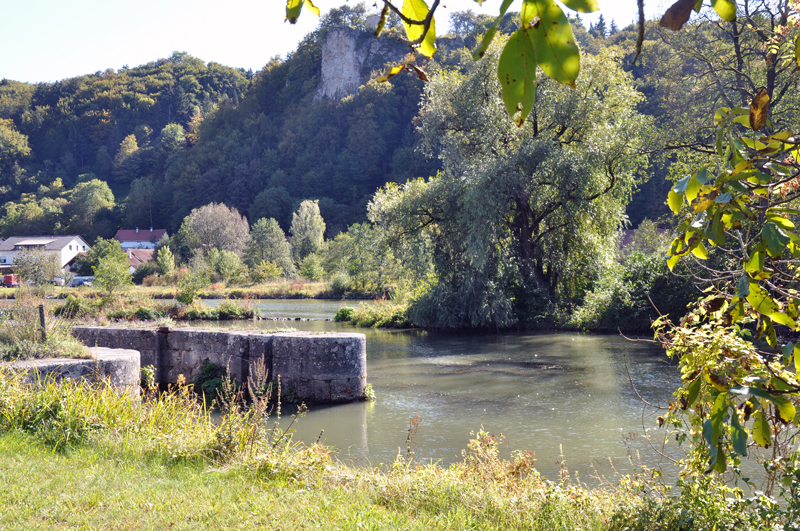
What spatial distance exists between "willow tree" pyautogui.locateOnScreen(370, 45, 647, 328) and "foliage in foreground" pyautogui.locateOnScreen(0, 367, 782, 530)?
13.7 metres

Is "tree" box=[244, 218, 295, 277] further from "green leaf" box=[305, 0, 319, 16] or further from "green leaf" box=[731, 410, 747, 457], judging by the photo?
"green leaf" box=[731, 410, 747, 457]

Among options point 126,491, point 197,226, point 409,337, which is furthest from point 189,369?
point 197,226

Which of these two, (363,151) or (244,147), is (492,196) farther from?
(244,147)

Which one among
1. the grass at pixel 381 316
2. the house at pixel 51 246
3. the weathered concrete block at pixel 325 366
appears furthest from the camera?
the house at pixel 51 246

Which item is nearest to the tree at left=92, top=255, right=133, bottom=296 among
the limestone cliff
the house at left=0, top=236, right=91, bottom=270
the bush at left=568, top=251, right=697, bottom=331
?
the bush at left=568, top=251, right=697, bottom=331

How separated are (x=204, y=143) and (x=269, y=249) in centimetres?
4196

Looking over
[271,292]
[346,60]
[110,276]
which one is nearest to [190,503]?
[110,276]

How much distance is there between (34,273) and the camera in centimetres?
3834

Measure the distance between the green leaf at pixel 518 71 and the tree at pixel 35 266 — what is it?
136ft

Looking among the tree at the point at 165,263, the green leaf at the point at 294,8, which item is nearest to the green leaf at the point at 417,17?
the green leaf at the point at 294,8

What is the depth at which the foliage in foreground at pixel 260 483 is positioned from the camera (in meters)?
3.66

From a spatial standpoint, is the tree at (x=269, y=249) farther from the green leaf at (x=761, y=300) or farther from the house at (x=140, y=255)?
the green leaf at (x=761, y=300)

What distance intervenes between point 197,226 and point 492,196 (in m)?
46.6

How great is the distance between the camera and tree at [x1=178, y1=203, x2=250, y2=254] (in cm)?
5762
